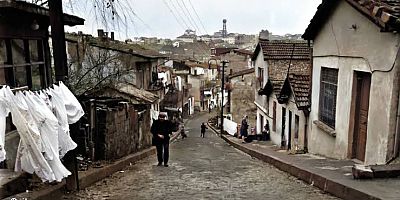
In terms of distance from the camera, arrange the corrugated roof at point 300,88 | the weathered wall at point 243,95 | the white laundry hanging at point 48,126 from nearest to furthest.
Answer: the white laundry hanging at point 48,126
the corrugated roof at point 300,88
the weathered wall at point 243,95

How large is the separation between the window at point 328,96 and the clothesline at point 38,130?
8.26 meters

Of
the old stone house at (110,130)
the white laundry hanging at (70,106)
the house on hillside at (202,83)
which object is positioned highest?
the white laundry hanging at (70,106)

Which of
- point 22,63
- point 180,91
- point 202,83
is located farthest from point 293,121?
point 202,83

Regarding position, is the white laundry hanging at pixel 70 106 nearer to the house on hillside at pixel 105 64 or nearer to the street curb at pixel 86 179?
the street curb at pixel 86 179

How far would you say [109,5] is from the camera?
22.8 feet

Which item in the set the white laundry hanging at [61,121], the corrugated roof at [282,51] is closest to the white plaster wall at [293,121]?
the corrugated roof at [282,51]

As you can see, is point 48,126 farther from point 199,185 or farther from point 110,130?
point 110,130

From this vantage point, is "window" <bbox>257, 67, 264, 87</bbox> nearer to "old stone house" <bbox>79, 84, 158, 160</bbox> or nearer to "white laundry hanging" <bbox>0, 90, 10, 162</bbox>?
"old stone house" <bbox>79, 84, 158, 160</bbox>

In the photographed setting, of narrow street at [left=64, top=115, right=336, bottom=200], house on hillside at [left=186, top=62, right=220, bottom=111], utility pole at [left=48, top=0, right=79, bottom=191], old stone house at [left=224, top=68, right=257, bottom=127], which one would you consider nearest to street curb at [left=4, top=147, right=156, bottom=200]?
narrow street at [left=64, top=115, right=336, bottom=200]

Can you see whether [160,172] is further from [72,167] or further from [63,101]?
[63,101]

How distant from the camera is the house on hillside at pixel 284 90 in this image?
17.1 meters

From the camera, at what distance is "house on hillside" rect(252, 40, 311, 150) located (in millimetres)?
17109

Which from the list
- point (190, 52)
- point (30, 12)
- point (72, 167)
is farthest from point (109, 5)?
point (190, 52)

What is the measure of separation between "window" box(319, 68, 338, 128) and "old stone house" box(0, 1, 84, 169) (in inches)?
294
